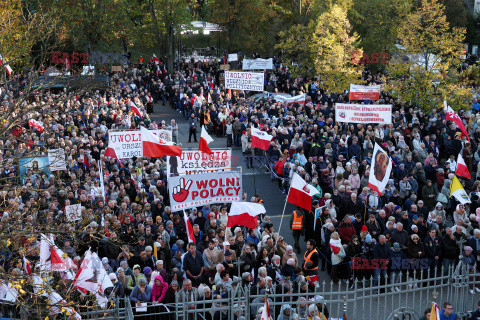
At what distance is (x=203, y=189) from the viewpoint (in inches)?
659

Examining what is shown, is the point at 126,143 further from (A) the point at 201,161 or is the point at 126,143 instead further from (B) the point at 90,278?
(B) the point at 90,278

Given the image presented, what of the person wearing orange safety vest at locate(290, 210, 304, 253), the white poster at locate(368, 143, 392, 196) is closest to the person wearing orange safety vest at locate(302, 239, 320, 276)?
the white poster at locate(368, 143, 392, 196)

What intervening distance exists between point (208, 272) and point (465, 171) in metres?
8.81

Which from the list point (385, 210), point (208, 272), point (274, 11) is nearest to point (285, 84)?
point (274, 11)

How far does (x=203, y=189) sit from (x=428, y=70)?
1848cm

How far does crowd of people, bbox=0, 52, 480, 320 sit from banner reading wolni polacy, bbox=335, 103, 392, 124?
60 centimetres

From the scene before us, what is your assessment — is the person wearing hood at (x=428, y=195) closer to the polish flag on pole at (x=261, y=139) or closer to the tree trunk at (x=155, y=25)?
the polish flag on pole at (x=261, y=139)

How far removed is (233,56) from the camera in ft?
139

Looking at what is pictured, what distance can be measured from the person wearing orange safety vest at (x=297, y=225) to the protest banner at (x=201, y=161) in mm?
2315

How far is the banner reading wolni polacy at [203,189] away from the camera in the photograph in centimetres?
1659

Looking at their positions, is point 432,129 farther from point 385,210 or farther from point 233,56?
point 233,56

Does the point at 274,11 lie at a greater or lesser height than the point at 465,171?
greater

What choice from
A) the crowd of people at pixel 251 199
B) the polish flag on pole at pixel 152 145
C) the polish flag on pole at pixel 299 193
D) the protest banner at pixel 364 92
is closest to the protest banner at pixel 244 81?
the crowd of people at pixel 251 199

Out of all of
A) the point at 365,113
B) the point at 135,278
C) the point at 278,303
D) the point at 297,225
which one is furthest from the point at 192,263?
the point at 365,113
